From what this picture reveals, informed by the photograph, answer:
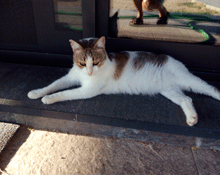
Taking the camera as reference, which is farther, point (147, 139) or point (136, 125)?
point (147, 139)

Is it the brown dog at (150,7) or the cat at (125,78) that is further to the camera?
the brown dog at (150,7)

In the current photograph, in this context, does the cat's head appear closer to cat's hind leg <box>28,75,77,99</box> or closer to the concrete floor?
cat's hind leg <box>28,75,77,99</box>

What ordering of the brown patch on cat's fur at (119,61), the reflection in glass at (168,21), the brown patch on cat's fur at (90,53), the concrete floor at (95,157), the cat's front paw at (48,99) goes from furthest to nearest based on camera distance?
the reflection in glass at (168,21)
the brown patch on cat's fur at (119,61)
the cat's front paw at (48,99)
the brown patch on cat's fur at (90,53)
the concrete floor at (95,157)

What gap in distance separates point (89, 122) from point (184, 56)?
132 centimetres

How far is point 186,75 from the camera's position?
190cm

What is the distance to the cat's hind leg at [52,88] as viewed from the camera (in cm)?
188

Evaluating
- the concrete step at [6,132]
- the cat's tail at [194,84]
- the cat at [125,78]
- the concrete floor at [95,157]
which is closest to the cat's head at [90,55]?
the cat at [125,78]

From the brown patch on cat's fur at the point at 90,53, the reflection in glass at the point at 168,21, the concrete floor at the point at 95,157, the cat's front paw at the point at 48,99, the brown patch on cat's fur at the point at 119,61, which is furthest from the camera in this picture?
the reflection in glass at the point at 168,21

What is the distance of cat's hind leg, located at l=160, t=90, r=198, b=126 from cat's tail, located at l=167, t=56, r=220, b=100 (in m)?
0.10

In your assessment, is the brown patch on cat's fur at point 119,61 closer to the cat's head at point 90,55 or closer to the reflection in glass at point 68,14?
the cat's head at point 90,55

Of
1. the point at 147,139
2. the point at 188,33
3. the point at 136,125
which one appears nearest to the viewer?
the point at 136,125

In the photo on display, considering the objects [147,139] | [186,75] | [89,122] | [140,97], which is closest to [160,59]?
[186,75]

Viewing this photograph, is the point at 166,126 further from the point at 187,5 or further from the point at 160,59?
the point at 187,5

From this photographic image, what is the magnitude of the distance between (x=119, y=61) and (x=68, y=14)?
79 cm
